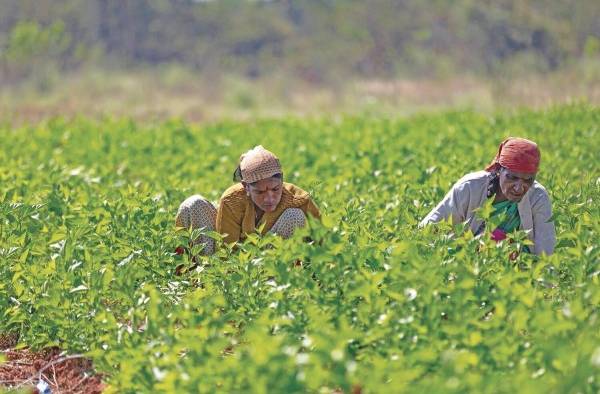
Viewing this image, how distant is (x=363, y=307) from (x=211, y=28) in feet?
183

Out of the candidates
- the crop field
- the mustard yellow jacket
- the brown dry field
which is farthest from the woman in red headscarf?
the brown dry field

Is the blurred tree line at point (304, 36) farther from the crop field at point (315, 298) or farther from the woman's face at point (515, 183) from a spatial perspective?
the crop field at point (315, 298)

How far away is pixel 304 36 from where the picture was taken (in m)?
55.8

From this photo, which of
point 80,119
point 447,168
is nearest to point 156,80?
point 80,119

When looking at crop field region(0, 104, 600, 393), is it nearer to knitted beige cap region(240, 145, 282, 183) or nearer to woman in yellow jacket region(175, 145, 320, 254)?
woman in yellow jacket region(175, 145, 320, 254)

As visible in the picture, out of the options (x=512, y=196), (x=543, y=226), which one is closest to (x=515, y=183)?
(x=512, y=196)

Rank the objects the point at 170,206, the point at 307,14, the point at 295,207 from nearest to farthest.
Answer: the point at 295,207 → the point at 170,206 → the point at 307,14

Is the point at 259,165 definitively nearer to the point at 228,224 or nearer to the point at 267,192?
the point at 267,192

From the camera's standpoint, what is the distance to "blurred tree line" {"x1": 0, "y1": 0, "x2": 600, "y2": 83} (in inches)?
1604

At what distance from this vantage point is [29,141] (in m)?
12.9

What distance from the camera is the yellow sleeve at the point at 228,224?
21.3ft

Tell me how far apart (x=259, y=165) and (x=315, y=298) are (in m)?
1.65

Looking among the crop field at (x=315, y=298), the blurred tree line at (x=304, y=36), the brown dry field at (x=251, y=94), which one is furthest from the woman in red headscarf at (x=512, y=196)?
the blurred tree line at (x=304, y=36)

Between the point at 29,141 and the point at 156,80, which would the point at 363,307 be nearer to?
the point at 29,141
